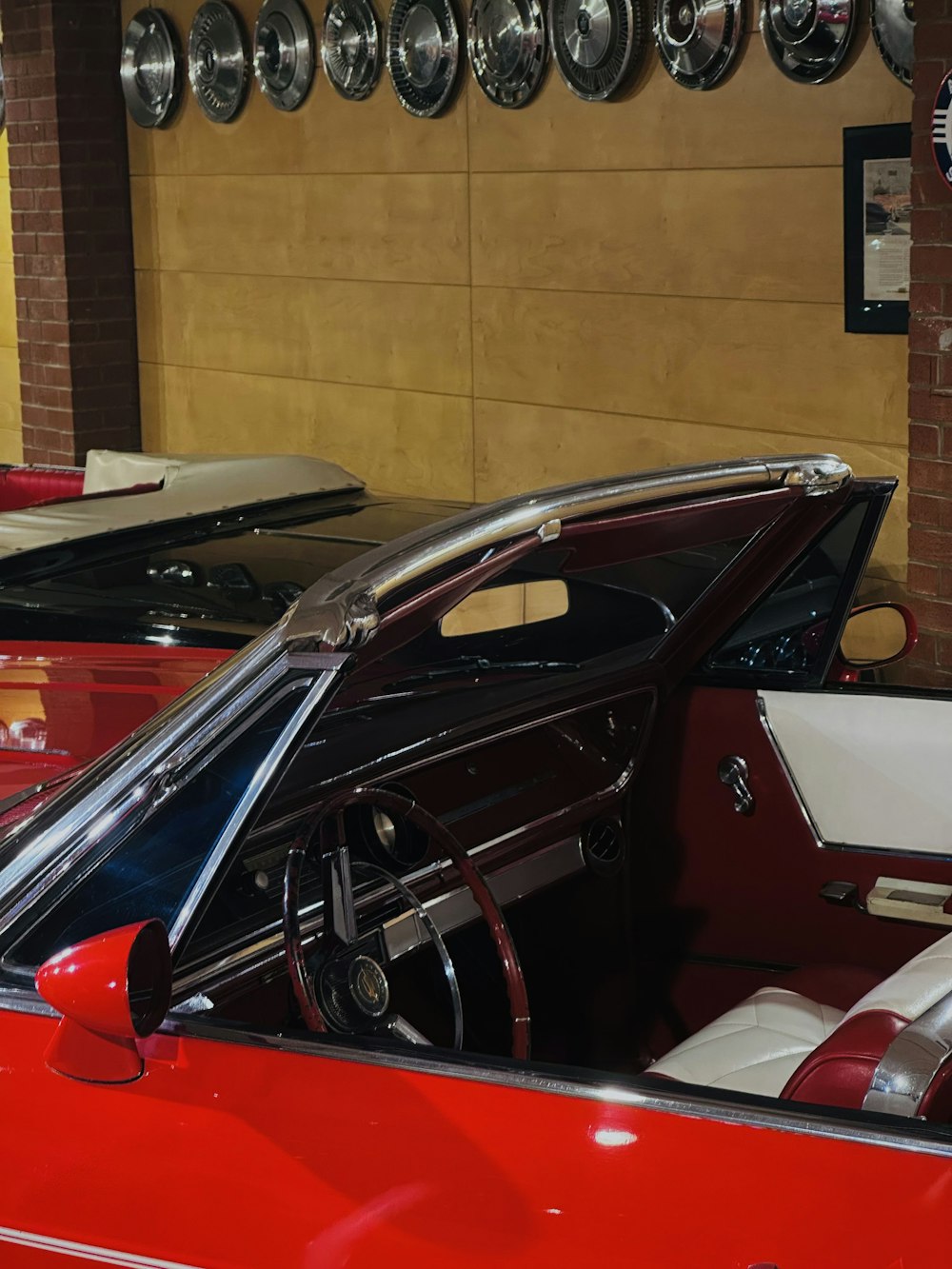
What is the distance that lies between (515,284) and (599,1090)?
16.2 feet

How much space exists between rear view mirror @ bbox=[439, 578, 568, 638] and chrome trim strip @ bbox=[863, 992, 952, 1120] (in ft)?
2.92

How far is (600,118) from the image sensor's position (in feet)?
18.1

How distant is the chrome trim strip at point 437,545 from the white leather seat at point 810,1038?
0.58m

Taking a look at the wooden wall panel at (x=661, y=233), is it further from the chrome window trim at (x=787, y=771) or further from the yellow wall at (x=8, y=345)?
the yellow wall at (x=8, y=345)

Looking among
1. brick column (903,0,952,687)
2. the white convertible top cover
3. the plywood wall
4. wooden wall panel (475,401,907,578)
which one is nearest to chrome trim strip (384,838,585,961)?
the white convertible top cover

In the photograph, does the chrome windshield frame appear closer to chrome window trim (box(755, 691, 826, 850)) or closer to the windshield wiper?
the windshield wiper

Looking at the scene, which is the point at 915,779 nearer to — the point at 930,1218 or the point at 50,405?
the point at 930,1218

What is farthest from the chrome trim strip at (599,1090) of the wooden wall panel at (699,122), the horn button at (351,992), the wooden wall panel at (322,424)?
the wooden wall panel at (322,424)

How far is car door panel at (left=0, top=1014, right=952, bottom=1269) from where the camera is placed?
4.05ft

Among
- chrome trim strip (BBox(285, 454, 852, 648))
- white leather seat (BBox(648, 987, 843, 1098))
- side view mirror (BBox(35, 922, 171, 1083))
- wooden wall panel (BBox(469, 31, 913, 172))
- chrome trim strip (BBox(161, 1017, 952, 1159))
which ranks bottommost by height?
white leather seat (BBox(648, 987, 843, 1098))

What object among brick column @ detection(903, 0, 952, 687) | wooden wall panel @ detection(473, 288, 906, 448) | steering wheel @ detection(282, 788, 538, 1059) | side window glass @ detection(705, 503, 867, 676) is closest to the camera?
steering wheel @ detection(282, 788, 538, 1059)

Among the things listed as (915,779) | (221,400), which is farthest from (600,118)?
(915,779)

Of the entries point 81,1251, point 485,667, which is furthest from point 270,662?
point 485,667

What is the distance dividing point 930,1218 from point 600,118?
4.86 m
